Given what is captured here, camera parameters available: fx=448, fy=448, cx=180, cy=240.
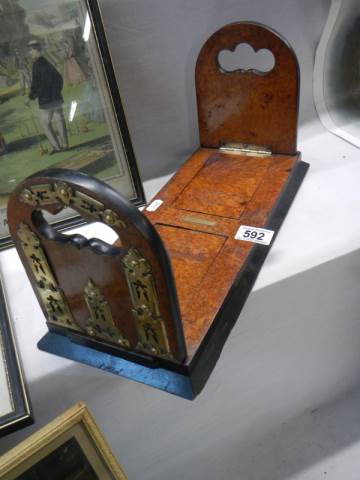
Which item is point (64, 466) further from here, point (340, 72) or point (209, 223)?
point (340, 72)

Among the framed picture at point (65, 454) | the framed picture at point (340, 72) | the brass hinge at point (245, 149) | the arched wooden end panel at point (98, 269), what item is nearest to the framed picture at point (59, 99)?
the brass hinge at point (245, 149)

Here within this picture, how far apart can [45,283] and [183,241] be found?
11.0 inches

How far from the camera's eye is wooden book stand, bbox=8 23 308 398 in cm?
55

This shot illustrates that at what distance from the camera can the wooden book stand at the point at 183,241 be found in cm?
55

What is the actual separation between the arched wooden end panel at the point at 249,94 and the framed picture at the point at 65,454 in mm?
726

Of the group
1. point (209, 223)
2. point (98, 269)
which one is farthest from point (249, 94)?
point (98, 269)

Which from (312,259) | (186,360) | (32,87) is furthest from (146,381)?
(32,87)

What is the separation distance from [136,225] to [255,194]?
1.63 feet

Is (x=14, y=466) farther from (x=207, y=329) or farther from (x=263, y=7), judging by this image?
(x=263, y=7)

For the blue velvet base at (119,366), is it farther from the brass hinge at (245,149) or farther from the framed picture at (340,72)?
the framed picture at (340,72)

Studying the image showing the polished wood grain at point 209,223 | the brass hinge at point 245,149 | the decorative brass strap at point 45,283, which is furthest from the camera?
the brass hinge at point 245,149

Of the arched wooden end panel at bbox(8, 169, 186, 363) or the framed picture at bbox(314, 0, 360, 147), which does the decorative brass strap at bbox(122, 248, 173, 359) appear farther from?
the framed picture at bbox(314, 0, 360, 147)

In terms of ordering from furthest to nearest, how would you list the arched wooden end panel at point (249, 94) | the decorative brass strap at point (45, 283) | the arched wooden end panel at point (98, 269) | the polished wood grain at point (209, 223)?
the arched wooden end panel at point (249, 94) → the polished wood grain at point (209, 223) → the decorative brass strap at point (45, 283) → the arched wooden end panel at point (98, 269)

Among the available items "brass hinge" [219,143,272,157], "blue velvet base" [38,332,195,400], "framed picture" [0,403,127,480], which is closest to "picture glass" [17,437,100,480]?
"framed picture" [0,403,127,480]
